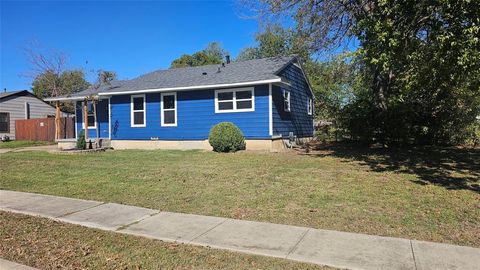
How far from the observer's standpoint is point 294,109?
19656mm

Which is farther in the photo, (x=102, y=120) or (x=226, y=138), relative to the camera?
(x=102, y=120)

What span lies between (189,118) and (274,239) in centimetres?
1336

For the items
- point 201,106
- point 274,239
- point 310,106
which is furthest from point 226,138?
point 274,239

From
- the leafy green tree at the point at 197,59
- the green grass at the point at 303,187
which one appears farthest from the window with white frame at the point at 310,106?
the leafy green tree at the point at 197,59

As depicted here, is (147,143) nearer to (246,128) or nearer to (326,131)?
(246,128)

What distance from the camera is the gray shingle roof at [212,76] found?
16.6 meters

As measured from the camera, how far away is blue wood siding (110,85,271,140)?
16.2m

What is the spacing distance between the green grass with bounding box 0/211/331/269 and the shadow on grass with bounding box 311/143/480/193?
5.47m

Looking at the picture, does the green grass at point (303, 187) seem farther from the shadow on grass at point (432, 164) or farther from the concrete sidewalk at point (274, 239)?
the concrete sidewalk at point (274, 239)

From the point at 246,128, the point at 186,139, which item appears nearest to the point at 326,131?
the point at 246,128

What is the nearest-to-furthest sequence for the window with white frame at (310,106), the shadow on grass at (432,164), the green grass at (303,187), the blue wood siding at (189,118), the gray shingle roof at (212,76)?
the green grass at (303,187) → the shadow on grass at (432,164) → the blue wood siding at (189,118) → the gray shingle roof at (212,76) → the window with white frame at (310,106)

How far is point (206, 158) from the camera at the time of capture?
13383mm

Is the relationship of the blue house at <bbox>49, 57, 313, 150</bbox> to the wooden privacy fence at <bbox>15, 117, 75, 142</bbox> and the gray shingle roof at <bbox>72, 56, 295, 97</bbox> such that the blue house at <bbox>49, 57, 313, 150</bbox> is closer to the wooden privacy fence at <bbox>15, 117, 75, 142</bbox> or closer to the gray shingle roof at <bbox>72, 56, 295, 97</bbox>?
the gray shingle roof at <bbox>72, 56, 295, 97</bbox>

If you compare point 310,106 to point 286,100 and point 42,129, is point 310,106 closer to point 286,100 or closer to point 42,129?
point 286,100
